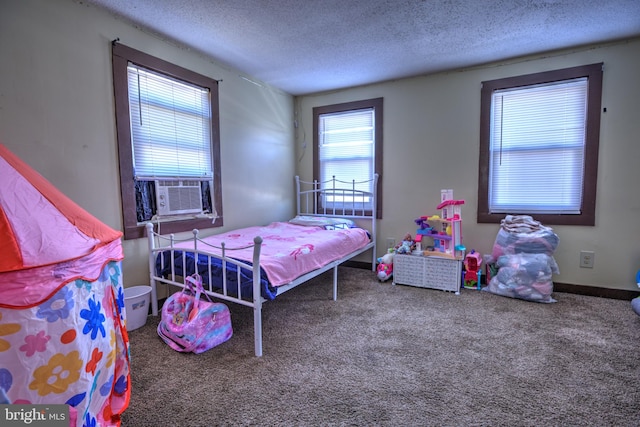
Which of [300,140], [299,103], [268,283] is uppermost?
[299,103]

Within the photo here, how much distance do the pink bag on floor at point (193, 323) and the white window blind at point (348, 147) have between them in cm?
230

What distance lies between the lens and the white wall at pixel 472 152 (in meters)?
2.65

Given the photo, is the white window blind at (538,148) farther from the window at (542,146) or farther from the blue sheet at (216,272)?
the blue sheet at (216,272)

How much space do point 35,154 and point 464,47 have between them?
3286 mm

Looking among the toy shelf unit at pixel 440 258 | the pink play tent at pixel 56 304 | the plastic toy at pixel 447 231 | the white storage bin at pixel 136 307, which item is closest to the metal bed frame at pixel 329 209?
the white storage bin at pixel 136 307

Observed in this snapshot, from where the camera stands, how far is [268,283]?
6.17 ft

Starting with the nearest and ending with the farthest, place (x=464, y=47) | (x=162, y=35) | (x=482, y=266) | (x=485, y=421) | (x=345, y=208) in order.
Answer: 1. (x=485, y=421)
2. (x=162, y=35)
3. (x=464, y=47)
4. (x=482, y=266)
5. (x=345, y=208)

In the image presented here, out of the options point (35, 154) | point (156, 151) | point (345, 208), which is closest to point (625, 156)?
point (345, 208)

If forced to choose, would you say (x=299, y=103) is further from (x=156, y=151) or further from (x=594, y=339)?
(x=594, y=339)

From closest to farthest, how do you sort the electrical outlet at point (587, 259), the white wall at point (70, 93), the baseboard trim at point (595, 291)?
the white wall at point (70, 93) → the baseboard trim at point (595, 291) → the electrical outlet at point (587, 259)

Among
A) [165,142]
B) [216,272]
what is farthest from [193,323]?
[165,142]

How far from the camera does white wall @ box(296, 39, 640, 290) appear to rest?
104 inches

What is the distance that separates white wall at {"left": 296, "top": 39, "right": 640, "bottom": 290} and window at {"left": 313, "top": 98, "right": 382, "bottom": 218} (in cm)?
10

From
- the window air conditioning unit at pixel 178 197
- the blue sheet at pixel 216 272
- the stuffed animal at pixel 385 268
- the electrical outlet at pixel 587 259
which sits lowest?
the stuffed animal at pixel 385 268
